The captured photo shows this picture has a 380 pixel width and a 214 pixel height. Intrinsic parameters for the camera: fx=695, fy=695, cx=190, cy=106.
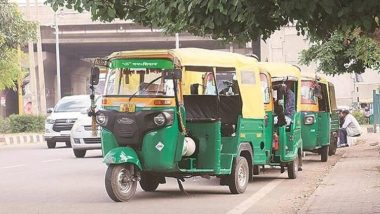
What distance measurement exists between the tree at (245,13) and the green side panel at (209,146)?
147 inches

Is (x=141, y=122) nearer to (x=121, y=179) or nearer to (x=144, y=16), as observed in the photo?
(x=121, y=179)

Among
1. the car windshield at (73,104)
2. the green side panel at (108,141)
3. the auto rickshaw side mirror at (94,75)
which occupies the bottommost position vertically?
the green side panel at (108,141)

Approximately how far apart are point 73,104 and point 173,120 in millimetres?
16547

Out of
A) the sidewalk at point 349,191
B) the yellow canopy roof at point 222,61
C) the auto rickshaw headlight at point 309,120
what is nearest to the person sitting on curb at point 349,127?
the auto rickshaw headlight at point 309,120

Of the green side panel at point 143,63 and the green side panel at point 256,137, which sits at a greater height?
the green side panel at point 143,63

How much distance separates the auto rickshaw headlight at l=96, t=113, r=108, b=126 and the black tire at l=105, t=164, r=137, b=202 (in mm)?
761

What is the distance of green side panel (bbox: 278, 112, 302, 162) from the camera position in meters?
13.6

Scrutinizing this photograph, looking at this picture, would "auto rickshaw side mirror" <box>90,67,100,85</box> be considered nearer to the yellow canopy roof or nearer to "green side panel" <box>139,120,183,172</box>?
the yellow canopy roof

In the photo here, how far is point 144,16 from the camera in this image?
7352mm

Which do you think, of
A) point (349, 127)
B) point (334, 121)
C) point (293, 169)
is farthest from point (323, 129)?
point (349, 127)

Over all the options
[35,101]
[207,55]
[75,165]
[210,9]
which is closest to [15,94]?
[35,101]

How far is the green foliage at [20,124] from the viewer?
129 feet

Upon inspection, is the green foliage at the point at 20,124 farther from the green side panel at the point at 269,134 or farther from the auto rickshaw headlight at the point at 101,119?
the auto rickshaw headlight at the point at 101,119

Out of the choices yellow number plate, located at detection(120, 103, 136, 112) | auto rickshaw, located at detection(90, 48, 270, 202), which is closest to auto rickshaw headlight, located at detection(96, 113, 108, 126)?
auto rickshaw, located at detection(90, 48, 270, 202)
